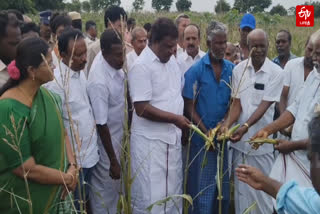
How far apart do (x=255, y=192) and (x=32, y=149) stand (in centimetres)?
202

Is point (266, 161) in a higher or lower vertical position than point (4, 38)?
lower

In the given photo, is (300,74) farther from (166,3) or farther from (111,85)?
(166,3)

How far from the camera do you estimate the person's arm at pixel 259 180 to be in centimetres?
199

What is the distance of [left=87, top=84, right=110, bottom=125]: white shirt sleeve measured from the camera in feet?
9.89

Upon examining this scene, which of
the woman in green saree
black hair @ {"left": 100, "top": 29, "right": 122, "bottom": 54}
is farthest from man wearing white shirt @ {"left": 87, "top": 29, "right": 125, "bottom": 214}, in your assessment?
the woman in green saree

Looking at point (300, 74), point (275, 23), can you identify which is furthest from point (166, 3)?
point (300, 74)

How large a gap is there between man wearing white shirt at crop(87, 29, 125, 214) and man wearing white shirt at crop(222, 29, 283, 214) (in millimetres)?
974

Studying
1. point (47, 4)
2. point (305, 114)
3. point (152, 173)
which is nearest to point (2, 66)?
point (152, 173)

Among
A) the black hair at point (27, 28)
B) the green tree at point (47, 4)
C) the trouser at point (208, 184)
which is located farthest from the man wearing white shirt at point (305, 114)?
the green tree at point (47, 4)

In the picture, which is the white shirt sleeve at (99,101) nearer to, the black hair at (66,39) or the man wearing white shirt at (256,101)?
the black hair at (66,39)

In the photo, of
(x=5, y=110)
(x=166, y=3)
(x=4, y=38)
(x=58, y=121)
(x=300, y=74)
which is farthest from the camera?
(x=166, y=3)

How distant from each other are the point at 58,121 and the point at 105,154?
0.99 metres

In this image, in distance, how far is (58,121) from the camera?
2.34 meters

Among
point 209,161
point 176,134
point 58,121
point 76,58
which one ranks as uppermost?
point 76,58
